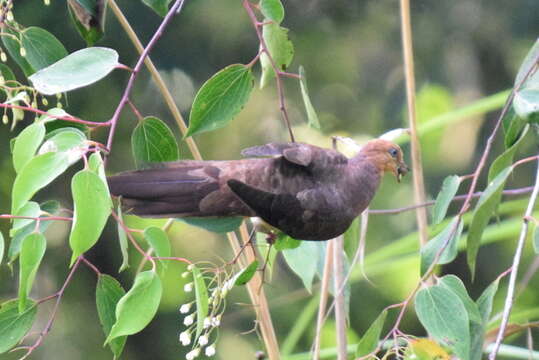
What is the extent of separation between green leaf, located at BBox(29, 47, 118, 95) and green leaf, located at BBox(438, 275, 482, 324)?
400mm

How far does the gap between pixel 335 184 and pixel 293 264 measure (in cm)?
12

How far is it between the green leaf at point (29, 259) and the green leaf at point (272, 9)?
0.33 meters

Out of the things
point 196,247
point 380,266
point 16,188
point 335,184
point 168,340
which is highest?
point 16,188

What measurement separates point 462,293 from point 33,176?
1.48 ft

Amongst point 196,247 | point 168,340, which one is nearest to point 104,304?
point 196,247

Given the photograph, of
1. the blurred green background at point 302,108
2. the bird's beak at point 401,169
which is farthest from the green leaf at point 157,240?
the blurred green background at point 302,108

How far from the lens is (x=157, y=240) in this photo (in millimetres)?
689

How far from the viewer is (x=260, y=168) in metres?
0.98

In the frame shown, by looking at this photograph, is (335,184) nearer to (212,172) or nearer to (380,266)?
(212,172)

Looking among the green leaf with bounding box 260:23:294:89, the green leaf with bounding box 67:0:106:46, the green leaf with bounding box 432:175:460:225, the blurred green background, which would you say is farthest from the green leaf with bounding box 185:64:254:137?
the blurred green background

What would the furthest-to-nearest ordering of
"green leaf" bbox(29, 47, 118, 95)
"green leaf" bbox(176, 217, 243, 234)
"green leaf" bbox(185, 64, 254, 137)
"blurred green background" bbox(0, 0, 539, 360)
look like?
"blurred green background" bbox(0, 0, 539, 360)
"green leaf" bbox(176, 217, 243, 234)
"green leaf" bbox(185, 64, 254, 137)
"green leaf" bbox(29, 47, 118, 95)

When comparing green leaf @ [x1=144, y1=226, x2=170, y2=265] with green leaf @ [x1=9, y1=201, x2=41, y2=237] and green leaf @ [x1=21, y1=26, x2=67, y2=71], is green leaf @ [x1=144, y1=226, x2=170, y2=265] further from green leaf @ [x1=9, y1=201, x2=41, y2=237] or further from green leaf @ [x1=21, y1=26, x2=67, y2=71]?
green leaf @ [x1=21, y1=26, x2=67, y2=71]

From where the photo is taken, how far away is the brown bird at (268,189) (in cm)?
88

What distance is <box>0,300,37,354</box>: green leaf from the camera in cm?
76
